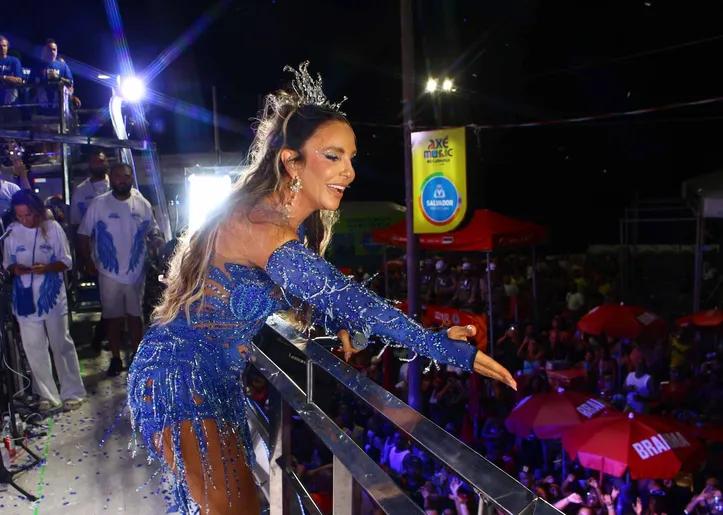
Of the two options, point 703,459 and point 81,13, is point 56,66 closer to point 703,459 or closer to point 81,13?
point 703,459

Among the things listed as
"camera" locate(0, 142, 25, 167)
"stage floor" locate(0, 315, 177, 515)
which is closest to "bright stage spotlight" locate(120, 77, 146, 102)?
"camera" locate(0, 142, 25, 167)

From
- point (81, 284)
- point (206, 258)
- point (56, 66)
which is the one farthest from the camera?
point (56, 66)

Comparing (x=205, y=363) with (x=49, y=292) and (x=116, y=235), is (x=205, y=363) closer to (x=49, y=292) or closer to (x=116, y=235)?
(x=49, y=292)

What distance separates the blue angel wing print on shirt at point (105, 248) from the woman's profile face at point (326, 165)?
3.55 metres

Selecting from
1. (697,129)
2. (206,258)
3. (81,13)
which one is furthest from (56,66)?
(697,129)

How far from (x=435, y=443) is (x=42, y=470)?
2.73m

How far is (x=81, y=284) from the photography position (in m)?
6.90

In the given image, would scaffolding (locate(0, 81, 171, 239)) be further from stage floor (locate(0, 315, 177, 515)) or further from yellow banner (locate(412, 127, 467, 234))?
yellow banner (locate(412, 127, 467, 234))

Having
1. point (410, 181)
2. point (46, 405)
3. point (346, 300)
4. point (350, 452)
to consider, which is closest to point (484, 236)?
point (410, 181)

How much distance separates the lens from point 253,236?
61.5 inches

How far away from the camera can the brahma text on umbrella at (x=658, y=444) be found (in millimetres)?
Result: 5117

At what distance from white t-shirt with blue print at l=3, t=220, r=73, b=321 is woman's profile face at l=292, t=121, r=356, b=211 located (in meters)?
3.09

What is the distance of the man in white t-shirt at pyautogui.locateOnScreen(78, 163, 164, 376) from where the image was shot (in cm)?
474

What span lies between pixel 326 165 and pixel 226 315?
515 mm
